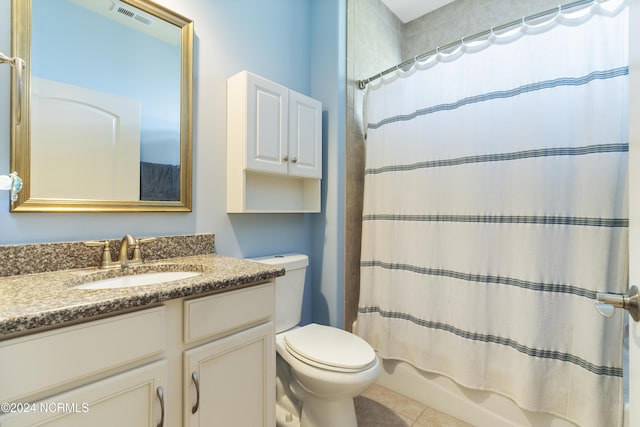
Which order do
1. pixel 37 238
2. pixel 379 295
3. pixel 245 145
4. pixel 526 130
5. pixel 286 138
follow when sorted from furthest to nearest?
pixel 379 295 → pixel 286 138 → pixel 245 145 → pixel 526 130 → pixel 37 238

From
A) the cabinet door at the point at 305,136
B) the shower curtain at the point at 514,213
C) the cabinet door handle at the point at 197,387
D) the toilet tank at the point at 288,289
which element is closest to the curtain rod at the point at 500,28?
the shower curtain at the point at 514,213

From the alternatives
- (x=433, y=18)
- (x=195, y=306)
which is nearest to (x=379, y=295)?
(x=195, y=306)

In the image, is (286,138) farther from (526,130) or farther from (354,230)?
(526,130)

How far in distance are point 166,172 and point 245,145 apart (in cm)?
38

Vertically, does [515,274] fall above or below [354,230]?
below

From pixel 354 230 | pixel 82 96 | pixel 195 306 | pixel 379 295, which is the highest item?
pixel 82 96

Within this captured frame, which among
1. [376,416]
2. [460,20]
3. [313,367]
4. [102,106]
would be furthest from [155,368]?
[460,20]

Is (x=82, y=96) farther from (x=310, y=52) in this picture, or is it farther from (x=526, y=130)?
(x=526, y=130)

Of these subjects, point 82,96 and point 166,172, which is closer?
point 82,96

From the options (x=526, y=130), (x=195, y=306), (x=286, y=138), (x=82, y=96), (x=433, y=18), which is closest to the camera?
(x=195, y=306)

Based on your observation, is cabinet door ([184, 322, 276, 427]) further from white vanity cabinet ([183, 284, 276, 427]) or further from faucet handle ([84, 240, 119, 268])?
faucet handle ([84, 240, 119, 268])

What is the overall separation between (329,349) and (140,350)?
78 cm

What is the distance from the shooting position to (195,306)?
2.88 feet

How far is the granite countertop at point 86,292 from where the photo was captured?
62 centimetres
